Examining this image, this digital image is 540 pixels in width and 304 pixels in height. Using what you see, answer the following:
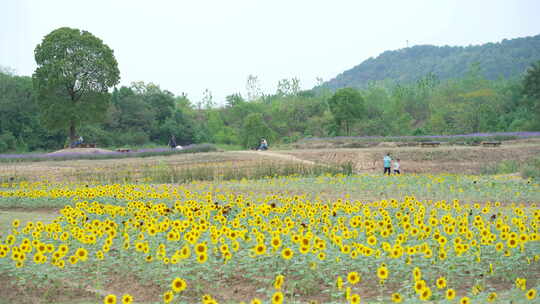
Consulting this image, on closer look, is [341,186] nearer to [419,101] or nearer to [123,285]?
[123,285]

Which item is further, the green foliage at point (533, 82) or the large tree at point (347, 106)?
the large tree at point (347, 106)

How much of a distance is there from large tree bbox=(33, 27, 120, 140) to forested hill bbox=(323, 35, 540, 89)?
62.9 metres

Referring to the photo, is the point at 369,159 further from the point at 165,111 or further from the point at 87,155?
the point at 165,111

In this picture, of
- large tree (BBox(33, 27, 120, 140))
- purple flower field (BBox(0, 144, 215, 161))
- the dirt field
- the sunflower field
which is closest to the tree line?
large tree (BBox(33, 27, 120, 140))

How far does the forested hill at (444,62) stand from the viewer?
105m

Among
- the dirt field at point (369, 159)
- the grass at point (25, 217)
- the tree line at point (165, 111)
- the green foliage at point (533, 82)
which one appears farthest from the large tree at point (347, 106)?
the grass at point (25, 217)

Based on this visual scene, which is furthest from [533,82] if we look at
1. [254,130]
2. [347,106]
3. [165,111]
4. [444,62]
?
[444,62]

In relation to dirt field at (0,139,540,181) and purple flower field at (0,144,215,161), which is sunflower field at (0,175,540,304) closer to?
dirt field at (0,139,540,181)

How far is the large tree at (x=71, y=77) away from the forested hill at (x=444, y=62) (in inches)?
2476

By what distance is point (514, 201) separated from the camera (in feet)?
41.1

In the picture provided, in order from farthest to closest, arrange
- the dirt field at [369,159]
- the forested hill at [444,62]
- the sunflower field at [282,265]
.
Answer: the forested hill at [444,62]
the dirt field at [369,159]
the sunflower field at [282,265]

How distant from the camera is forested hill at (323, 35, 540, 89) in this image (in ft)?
346

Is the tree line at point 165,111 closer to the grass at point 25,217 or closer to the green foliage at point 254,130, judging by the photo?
the green foliage at point 254,130

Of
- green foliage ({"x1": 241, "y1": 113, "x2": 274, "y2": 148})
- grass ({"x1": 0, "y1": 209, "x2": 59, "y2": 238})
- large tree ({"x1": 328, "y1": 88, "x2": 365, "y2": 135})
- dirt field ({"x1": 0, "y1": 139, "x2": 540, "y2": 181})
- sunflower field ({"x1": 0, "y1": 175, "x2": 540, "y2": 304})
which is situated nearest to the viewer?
sunflower field ({"x1": 0, "y1": 175, "x2": 540, "y2": 304})
